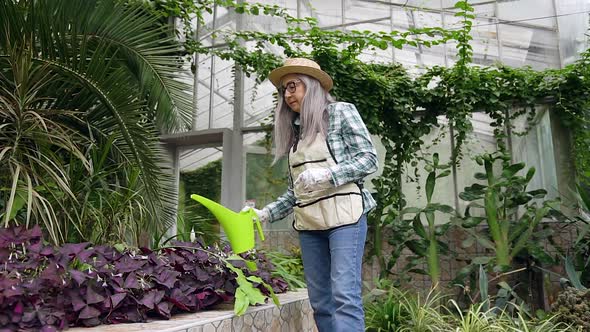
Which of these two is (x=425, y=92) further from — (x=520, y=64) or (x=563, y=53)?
(x=563, y=53)

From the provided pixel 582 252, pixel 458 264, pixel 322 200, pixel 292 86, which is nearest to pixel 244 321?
pixel 322 200

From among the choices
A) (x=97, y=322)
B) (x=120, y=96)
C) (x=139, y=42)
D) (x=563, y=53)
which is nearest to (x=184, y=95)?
(x=139, y=42)

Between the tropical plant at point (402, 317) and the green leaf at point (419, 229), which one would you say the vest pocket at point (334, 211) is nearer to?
the tropical plant at point (402, 317)

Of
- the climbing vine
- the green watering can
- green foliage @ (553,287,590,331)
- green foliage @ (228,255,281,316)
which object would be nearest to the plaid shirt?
the green watering can

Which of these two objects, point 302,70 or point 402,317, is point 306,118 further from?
point 402,317

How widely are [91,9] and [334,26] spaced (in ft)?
10.1

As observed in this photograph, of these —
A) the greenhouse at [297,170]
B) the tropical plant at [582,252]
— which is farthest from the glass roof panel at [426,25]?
the tropical plant at [582,252]

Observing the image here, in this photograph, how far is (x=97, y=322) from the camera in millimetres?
1458

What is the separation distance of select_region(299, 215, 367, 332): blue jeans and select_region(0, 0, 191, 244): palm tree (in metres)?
1.03

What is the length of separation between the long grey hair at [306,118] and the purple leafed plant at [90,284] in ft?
→ 2.04

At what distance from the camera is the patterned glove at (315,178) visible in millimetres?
1539

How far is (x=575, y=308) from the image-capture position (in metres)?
2.77

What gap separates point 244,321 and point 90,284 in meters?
0.61

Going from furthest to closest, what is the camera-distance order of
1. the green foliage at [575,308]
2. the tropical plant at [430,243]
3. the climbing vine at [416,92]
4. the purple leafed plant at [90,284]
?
the climbing vine at [416,92]
the tropical plant at [430,243]
the green foliage at [575,308]
the purple leafed plant at [90,284]
